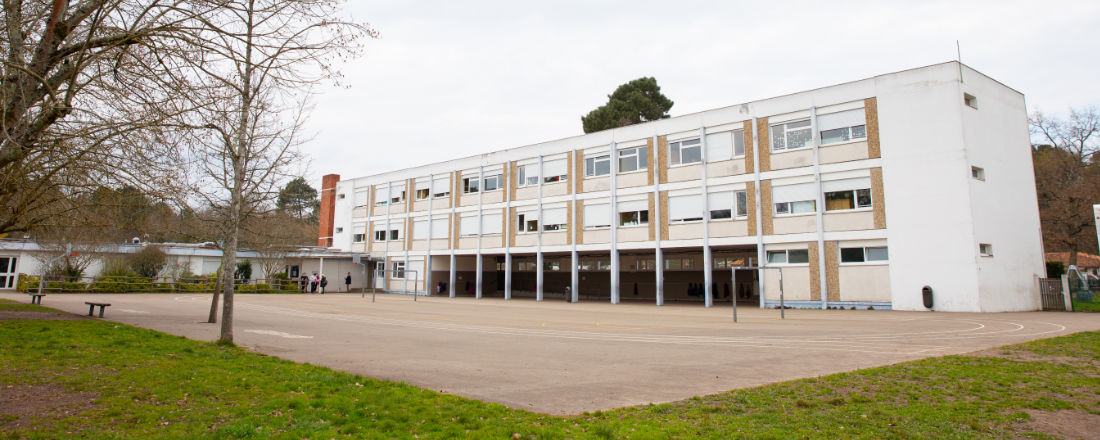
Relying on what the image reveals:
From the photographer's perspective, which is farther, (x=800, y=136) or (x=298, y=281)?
(x=298, y=281)

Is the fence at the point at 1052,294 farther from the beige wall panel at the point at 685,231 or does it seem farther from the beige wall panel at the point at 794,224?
the beige wall panel at the point at 685,231

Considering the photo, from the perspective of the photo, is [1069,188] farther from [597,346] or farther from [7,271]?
[7,271]

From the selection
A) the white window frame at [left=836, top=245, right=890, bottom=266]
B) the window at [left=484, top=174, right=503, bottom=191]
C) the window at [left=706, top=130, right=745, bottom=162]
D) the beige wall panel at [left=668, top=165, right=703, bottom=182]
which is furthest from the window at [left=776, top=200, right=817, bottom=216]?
the window at [left=484, top=174, right=503, bottom=191]

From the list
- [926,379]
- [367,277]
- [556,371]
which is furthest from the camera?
[367,277]

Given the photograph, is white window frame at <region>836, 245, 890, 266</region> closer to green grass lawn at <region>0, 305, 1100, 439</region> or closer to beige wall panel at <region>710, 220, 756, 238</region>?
beige wall panel at <region>710, 220, 756, 238</region>

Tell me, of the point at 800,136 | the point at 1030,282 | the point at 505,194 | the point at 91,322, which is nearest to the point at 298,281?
the point at 505,194

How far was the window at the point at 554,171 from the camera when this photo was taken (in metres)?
37.0

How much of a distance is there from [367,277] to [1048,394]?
49.4 m

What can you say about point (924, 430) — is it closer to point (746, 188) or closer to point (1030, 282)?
point (746, 188)

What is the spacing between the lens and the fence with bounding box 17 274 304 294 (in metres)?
34.7

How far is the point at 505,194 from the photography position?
40.0 metres

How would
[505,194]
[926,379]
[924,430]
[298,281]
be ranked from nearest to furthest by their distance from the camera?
[924,430]
[926,379]
[505,194]
[298,281]

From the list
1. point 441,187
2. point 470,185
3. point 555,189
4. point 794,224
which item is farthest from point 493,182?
point 794,224

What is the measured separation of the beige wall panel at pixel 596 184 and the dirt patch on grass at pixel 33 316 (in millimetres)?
24355
